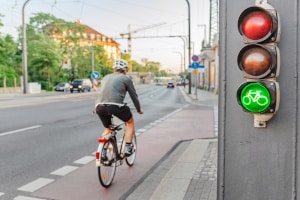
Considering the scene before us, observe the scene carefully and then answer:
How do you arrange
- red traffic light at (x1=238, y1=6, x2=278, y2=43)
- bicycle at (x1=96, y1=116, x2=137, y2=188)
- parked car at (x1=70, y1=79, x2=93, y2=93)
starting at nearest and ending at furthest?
red traffic light at (x1=238, y1=6, x2=278, y2=43) → bicycle at (x1=96, y1=116, x2=137, y2=188) → parked car at (x1=70, y1=79, x2=93, y2=93)

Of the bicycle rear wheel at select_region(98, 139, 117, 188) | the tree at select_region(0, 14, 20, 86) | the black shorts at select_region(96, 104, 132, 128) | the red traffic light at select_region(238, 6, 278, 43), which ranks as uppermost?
the tree at select_region(0, 14, 20, 86)

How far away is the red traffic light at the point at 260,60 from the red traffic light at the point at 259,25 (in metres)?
0.05

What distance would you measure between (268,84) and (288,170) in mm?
573

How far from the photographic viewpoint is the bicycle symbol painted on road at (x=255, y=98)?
2.04m

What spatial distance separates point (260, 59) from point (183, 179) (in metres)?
3.21

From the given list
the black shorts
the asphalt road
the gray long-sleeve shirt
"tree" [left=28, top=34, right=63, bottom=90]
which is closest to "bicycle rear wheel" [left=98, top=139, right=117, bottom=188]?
the black shorts

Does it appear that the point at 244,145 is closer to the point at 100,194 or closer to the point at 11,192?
the point at 100,194

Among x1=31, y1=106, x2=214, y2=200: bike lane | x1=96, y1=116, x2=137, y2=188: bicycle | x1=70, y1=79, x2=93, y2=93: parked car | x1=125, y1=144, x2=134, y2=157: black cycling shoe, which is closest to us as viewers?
x1=31, y1=106, x2=214, y2=200: bike lane

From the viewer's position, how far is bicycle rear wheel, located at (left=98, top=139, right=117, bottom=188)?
4570 mm

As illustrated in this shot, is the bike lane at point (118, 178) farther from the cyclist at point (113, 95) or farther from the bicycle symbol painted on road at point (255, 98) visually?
the bicycle symbol painted on road at point (255, 98)

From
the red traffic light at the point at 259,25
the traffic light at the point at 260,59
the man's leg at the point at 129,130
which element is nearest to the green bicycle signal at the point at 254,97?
the traffic light at the point at 260,59

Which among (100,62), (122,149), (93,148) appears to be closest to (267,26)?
(122,149)

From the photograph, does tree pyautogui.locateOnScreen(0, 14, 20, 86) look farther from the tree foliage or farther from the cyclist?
the cyclist

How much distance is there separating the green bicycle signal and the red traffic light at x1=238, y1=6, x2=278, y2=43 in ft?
0.94
